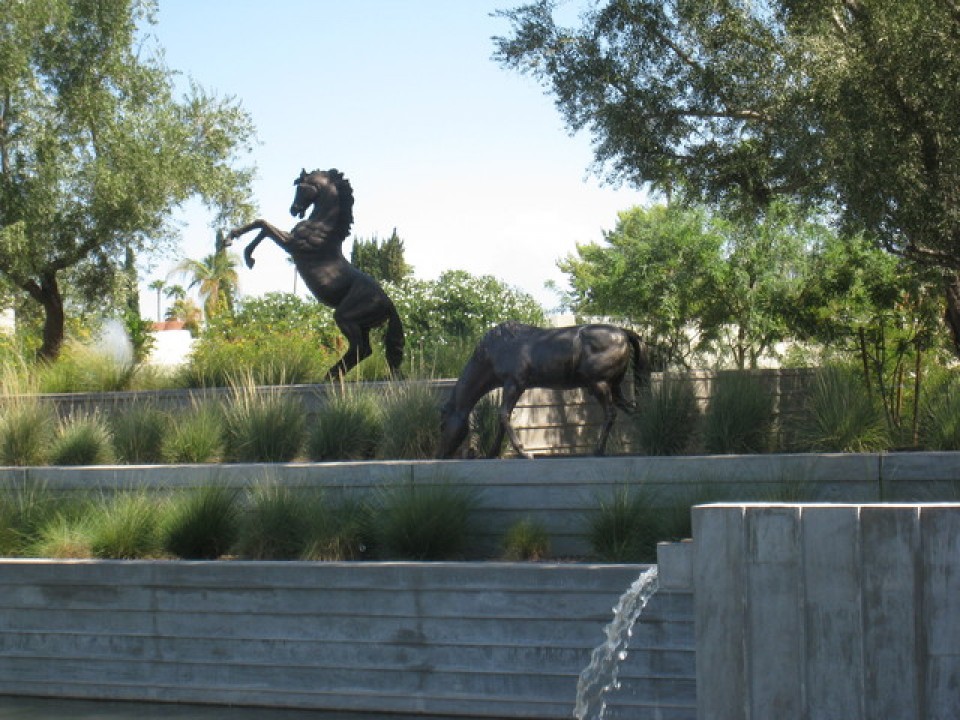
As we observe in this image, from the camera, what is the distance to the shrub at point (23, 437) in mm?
12211

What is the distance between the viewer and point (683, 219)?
25562 millimetres

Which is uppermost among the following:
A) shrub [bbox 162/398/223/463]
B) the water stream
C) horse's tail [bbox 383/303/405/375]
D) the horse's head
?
the horse's head

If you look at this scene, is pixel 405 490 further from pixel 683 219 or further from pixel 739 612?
pixel 683 219

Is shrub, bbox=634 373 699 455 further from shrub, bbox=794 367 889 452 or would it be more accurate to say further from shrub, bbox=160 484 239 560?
shrub, bbox=160 484 239 560

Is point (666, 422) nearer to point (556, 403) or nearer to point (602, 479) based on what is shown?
point (602, 479)

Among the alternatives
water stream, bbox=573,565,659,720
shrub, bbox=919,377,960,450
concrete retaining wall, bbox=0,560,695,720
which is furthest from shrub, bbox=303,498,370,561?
shrub, bbox=919,377,960,450

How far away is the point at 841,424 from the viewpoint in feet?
32.6

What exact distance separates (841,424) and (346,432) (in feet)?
13.9

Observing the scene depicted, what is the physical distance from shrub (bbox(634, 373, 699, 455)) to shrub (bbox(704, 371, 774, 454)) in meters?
0.19

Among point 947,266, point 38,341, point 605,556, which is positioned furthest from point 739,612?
point 38,341

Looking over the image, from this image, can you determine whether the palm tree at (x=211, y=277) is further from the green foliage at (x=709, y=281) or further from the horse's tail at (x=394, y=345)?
the horse's tail at (x=394, y=345)

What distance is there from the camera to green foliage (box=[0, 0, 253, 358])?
61.3ft

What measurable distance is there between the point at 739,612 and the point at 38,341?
Answer: 68.4 feet

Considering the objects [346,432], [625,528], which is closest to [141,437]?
[346,432]
